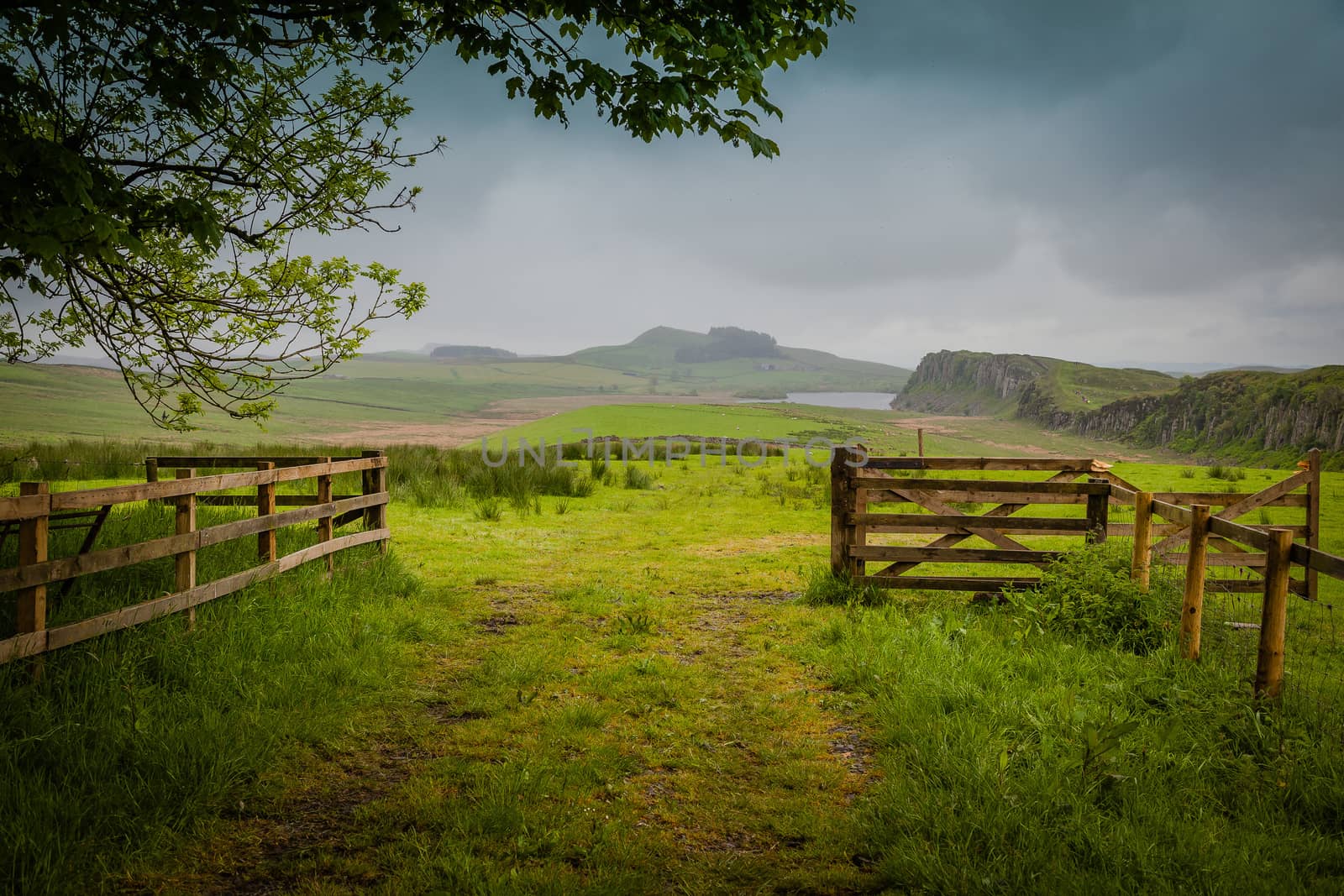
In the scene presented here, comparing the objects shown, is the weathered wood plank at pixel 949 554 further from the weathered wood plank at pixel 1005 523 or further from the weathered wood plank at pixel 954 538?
the weathered wood plank at pixel 1005 523

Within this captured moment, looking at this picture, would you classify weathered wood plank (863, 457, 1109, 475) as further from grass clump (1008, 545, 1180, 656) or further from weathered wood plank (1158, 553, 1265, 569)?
grass clump (1008, 545, 1180, 656)

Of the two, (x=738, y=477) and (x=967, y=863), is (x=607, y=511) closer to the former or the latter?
(x=738, y=477)

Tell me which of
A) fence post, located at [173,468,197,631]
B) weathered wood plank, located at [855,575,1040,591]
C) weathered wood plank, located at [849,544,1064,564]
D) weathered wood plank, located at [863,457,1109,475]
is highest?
weathered wood plank, located at [863,457,1109,475]

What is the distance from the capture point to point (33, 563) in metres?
4.09

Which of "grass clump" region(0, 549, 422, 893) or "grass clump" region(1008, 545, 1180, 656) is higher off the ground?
"grass clump" region(1008, 545, 1180, 656)

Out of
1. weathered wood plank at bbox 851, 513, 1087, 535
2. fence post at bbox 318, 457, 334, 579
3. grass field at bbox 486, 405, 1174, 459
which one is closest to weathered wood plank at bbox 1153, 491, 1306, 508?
weathered wood plank at bbox 851, 513, 1087, 535

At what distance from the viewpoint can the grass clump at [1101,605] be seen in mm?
5914

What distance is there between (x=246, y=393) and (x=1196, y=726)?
366 inches

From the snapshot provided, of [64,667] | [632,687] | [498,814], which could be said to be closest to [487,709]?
→ [632,687]

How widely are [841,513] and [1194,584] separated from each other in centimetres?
372

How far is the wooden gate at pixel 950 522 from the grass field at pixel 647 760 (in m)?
1.02

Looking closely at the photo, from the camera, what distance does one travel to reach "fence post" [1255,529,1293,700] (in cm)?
400

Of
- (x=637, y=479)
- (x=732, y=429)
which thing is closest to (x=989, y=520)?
(x=637, y=479)

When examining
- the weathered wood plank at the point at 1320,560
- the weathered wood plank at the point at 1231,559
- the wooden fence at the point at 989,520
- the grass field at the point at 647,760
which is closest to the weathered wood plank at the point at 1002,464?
the wooden fence at the point at 989,520
